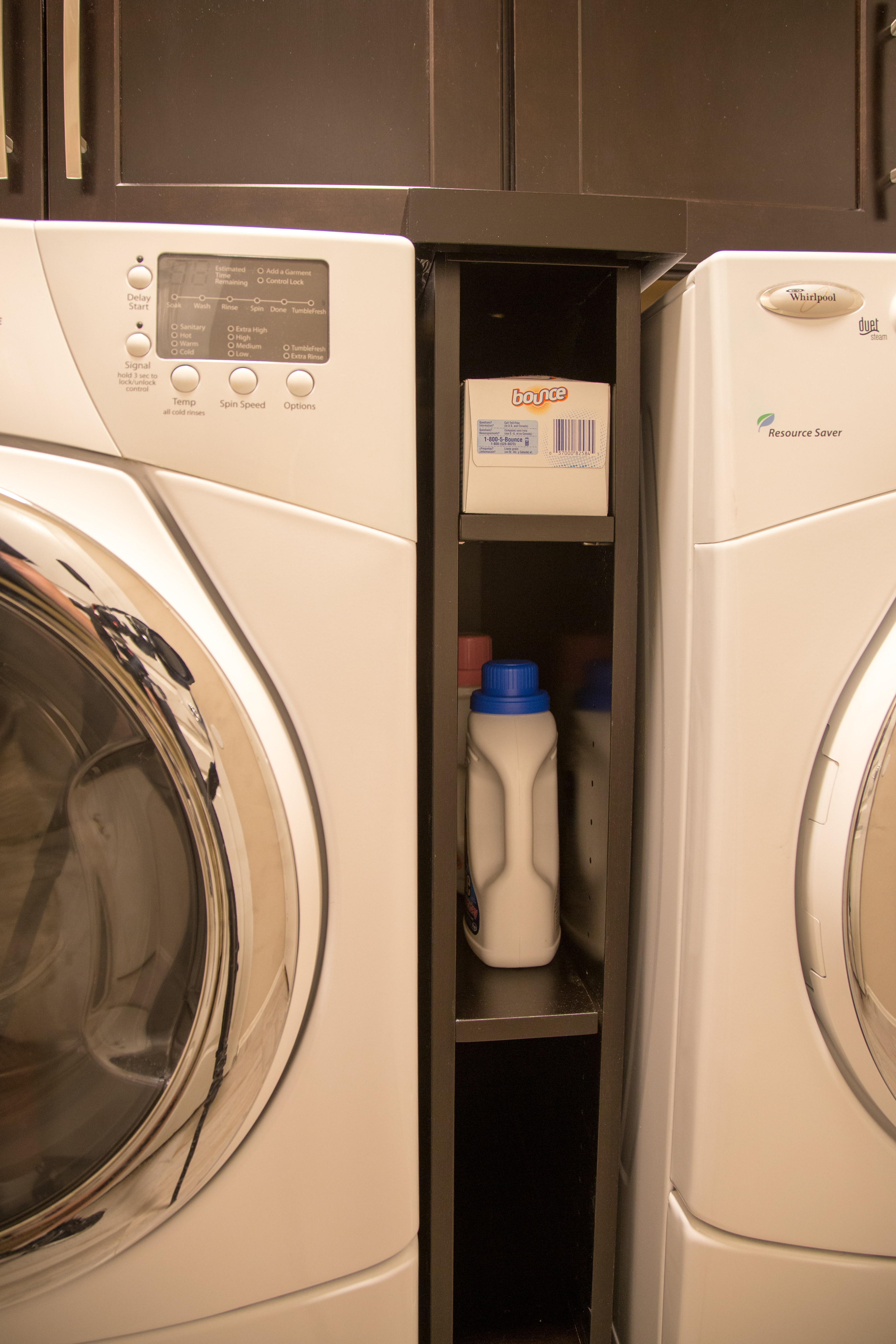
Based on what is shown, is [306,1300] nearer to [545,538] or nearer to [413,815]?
[413,815]

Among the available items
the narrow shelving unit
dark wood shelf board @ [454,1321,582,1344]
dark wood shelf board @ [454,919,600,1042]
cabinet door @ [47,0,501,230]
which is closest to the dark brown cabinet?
cabinet door @ [47,0,501,230]

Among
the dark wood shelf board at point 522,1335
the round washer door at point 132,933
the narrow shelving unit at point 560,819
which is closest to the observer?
the round washer door at point 132,933

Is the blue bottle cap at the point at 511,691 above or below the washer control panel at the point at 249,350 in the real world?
below

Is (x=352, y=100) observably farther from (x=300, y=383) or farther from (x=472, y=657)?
(x=472, y=657)

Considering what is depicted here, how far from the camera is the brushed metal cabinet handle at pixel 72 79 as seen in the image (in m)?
0.69

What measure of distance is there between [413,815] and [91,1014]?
267 mm

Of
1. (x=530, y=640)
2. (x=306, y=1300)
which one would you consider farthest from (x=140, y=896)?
(x=530, y=640)

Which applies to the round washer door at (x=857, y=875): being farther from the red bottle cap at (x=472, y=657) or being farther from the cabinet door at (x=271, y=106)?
the cabinet door at (x=271, y=106)

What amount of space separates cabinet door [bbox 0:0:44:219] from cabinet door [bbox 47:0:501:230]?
1cm

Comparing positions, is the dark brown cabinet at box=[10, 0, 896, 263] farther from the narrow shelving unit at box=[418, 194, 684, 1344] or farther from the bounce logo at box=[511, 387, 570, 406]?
the bounce logo at box=[511, 387, 570, 406]

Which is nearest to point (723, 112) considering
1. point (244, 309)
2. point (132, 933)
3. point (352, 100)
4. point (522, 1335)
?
point (352, 100)

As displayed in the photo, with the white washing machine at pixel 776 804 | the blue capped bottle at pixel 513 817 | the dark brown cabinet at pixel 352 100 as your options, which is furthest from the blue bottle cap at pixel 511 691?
the dark brown cabinet at pixel 352 100

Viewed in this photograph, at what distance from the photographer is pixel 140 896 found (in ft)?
1.67

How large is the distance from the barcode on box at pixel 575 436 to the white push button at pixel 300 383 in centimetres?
20
